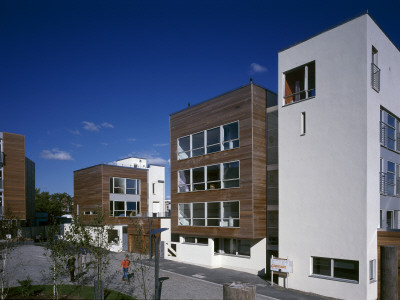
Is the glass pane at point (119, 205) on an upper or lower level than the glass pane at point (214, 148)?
lower

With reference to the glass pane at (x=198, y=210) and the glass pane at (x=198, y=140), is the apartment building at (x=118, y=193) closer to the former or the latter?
the glass pane at (x=198, y=210)

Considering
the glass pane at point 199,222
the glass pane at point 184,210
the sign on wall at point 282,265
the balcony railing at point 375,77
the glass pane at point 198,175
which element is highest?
the balcony railing at point 375,77

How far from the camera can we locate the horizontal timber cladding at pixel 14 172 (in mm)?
40094

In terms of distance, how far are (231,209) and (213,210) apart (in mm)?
1639

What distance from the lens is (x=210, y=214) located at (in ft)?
72.4

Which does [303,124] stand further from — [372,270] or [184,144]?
[184,144]

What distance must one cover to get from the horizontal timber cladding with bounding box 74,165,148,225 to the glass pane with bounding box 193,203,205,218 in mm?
10918

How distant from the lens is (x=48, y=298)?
13320 millimetres

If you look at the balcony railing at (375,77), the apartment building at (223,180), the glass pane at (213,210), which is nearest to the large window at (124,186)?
the apartment building at (223,180)

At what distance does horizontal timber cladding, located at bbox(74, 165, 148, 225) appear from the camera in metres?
33.8

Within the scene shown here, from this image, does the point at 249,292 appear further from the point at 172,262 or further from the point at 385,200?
the point at 172,262

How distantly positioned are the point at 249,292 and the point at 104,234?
1151 centimetres

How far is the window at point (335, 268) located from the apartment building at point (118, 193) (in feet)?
62.9

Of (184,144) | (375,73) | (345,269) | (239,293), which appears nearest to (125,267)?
(184,144)
